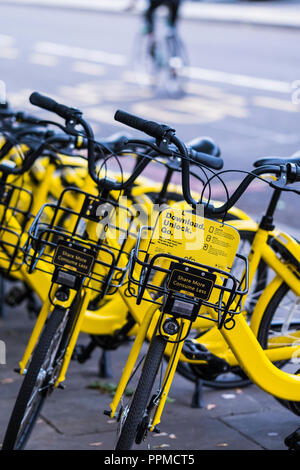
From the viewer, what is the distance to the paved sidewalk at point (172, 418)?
398 cm

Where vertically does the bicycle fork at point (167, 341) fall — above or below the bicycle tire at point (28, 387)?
above

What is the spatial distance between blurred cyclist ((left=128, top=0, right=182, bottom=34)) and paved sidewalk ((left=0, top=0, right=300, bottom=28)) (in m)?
6.02

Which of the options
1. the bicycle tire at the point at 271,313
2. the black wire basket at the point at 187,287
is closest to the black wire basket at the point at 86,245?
the black wire basket at the point at 187,287

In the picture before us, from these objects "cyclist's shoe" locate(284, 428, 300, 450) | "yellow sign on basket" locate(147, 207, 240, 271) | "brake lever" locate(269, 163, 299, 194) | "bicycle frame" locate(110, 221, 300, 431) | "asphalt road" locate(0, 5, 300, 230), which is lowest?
"cyclist's shoe" locate(284, 428, 300, 450)

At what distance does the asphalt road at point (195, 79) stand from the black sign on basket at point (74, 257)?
15.1ft

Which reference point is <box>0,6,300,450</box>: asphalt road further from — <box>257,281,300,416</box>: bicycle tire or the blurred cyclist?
the blurred cyclist

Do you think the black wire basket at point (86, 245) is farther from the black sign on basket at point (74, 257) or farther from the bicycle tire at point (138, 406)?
the bicycle tire at point (138, 406)

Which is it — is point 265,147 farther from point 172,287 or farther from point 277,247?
point 172,287

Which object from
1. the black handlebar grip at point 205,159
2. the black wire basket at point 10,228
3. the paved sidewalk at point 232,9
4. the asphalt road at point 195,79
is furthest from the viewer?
the paved sidewalk at point 232,9

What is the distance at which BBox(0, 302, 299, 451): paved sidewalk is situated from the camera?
157 inches

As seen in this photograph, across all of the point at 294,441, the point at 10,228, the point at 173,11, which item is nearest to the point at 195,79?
the point at 173,11

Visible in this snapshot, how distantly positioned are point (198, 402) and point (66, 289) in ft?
4.27

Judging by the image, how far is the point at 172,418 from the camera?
14.2ft

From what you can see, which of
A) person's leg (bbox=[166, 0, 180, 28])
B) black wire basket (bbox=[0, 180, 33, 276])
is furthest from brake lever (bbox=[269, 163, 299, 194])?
person's leg (bbox=[166, 0, 180, 28])
